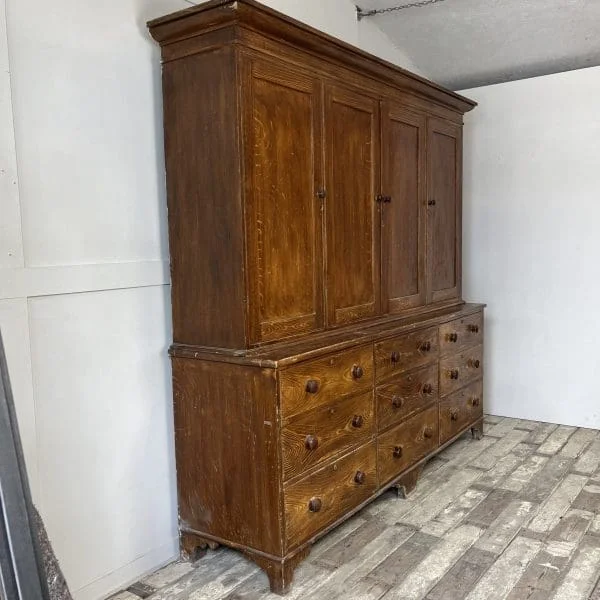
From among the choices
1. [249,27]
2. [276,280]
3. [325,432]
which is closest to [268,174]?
[276,280]

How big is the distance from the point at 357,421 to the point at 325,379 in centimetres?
30

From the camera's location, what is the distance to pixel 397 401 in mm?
2660

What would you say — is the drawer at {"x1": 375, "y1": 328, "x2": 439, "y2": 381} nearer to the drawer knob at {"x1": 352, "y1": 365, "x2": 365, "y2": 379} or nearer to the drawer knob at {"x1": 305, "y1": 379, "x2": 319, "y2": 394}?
the drawer knob at {"x1": 352, "y1": 365, "x2": 365, "y2": 379}

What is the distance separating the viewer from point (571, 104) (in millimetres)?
3633

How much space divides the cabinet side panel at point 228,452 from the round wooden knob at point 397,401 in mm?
806

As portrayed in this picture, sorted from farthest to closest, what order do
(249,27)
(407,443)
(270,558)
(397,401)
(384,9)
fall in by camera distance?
1. (384,9)
2. (407,443)
3. (397,401)
4. (270,558)
5. (249,27)

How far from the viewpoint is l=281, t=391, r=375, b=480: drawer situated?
205cm

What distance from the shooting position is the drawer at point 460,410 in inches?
123

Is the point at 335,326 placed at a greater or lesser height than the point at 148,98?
lesser

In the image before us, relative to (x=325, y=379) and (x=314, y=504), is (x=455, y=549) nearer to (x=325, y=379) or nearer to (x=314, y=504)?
(x=314, y=504)

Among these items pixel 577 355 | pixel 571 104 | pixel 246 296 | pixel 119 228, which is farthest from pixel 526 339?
pixel 119 228

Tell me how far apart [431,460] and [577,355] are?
1253mm

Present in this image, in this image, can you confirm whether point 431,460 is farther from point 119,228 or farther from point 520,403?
point 119,228

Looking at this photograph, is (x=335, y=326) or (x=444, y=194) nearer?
(x=335, y=326)
